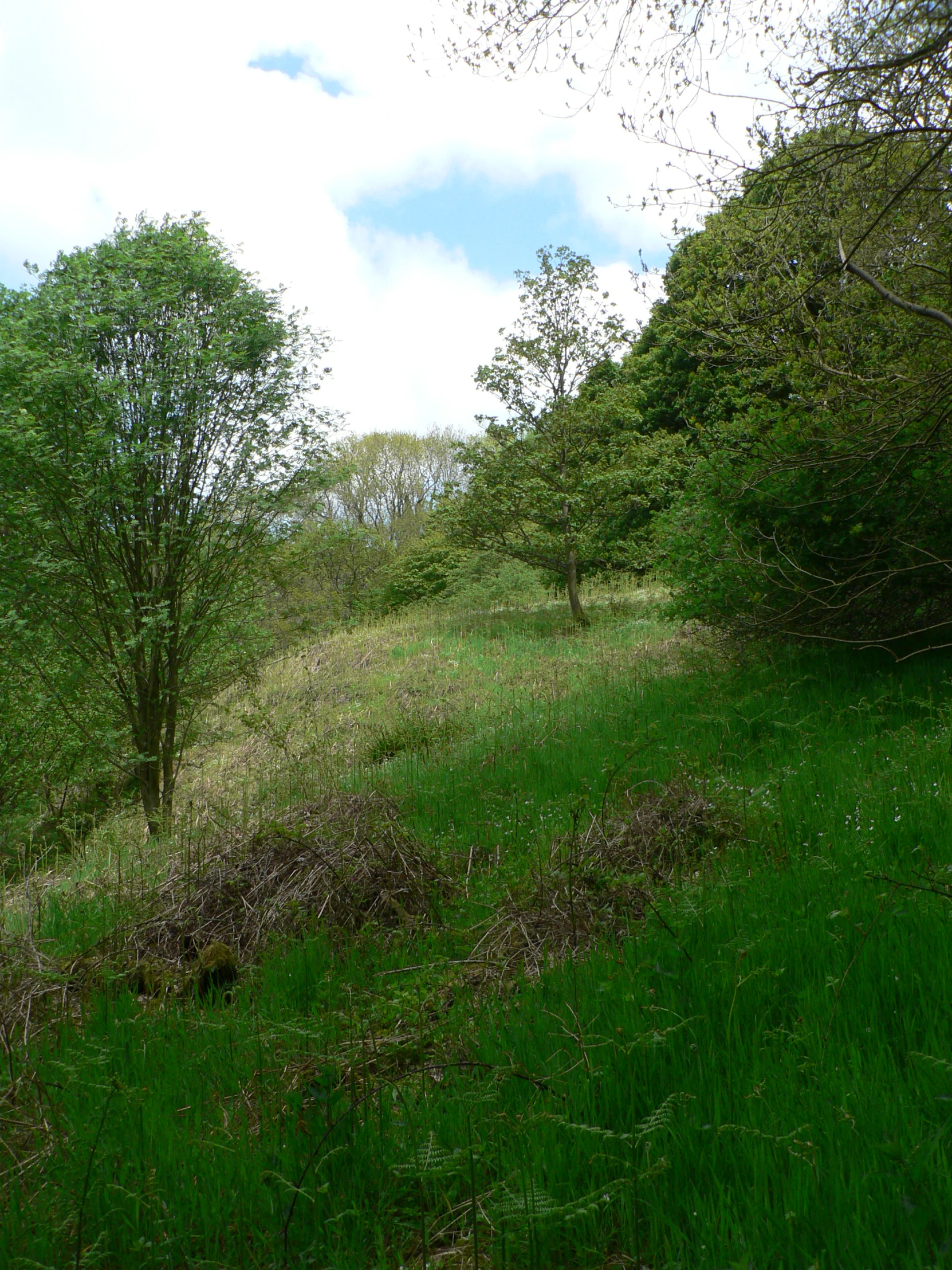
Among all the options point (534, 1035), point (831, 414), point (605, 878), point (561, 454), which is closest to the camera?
point (534, 1035)

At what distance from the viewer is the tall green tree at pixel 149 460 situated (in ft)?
33.5

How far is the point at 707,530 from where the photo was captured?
29.6 feet

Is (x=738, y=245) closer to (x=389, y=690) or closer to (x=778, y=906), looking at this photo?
(x=778, y=906)

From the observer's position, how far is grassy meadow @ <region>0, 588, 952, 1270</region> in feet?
6.79

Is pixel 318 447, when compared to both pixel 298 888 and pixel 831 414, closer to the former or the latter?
pixel 831 414

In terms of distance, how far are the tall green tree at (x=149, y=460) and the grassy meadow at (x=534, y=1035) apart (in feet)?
18.0

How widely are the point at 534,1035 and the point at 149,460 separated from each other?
31.6 feet

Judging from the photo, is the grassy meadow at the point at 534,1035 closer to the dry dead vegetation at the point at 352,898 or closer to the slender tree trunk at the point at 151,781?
the dry dead vegetation at the point at 352,898

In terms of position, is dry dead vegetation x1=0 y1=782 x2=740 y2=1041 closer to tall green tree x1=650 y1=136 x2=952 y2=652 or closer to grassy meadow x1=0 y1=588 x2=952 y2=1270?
grassy meadow x1=0 y1=588 x2=952 y2=1270

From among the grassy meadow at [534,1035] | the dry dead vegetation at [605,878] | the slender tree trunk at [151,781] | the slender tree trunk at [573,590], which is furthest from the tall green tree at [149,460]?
the slender tree trunk at [573,590]

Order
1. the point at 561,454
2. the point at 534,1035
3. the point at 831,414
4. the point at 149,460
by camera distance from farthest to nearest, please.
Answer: the point at 561,454 → the point at 149,460 → the point at 831,414 → the point at 534,1035

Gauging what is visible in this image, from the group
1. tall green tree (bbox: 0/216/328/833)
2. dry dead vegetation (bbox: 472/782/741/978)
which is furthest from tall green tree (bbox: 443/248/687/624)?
dry dead vegetation (bbox: 472/782/741/978)

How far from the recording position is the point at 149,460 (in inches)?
411

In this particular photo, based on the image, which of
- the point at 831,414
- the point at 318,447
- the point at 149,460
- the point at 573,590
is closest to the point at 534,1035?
the point at 831,414
